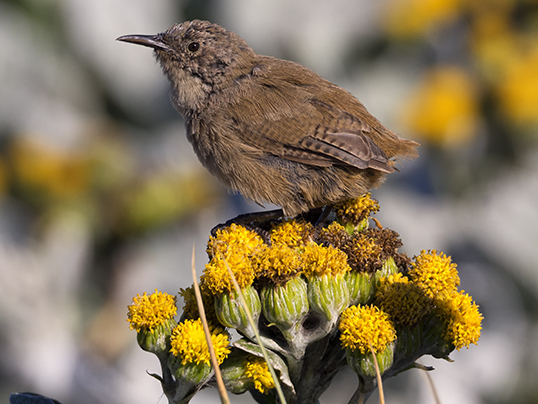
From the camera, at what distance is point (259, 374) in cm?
189

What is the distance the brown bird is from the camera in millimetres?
2559

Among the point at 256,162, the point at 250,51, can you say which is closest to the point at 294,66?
the point at 250,51

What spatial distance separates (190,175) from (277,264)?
5.33 metres

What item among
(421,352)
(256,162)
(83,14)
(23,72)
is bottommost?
(421,352)

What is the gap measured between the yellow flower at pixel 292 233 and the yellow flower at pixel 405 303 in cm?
35

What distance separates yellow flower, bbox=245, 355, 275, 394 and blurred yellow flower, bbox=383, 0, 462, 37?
21.3 ft

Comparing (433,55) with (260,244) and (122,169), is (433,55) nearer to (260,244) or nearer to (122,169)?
(122,169)

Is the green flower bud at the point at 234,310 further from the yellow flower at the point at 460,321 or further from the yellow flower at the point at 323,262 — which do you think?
the yellow flower at the point at 460,321

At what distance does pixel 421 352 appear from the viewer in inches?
76.2

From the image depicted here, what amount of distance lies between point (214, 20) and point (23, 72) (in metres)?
2.73

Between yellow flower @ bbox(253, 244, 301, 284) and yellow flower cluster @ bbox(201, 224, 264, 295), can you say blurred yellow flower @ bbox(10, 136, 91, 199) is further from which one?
yellow flower @ bbox(253, 244, 301, 284)

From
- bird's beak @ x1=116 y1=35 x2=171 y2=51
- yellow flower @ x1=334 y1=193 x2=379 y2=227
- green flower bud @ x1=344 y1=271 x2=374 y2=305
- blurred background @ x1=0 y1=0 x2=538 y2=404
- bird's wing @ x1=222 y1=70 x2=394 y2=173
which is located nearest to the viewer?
green flower bud @ x1=344 y1=271 x2=374 y2=305

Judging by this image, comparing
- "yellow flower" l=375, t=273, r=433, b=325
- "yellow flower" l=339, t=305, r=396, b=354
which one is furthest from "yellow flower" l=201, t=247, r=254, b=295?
"yellow flower" l=375, t=273, r=433, b=325

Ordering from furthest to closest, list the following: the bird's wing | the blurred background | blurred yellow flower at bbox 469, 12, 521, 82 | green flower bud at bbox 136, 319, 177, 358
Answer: blurred yellow flower at bbox 469, 12, 521, 82, the blurred background, the bird's wing, green flower bud at bbox 136, 319, 177, 358
